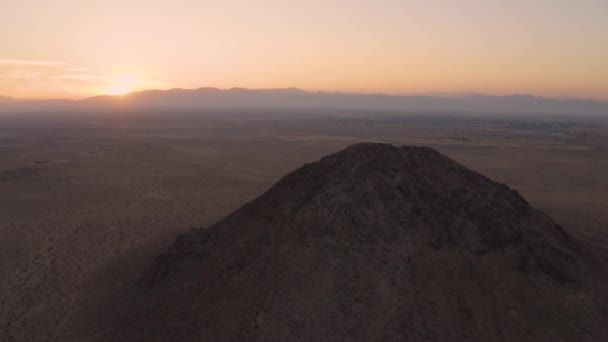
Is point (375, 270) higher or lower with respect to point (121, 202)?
higher

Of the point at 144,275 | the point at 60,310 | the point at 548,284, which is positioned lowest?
the point at 60,310

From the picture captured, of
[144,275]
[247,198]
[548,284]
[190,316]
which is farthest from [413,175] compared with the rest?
[247,198]

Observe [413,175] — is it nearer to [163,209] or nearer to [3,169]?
[163,209]

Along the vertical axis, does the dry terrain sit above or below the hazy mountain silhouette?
below

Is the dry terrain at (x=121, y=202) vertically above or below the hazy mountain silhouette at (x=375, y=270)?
below

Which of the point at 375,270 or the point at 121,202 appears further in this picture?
the point at 121,202

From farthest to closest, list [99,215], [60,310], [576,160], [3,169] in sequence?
[576,160], [3,169], [99,215], [60,310]

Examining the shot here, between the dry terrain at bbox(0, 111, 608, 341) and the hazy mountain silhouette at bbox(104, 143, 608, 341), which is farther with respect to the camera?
the dry terrain at bbox(0, 111, 608, 341)

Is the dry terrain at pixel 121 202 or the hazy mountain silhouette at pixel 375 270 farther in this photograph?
the dry terrain at pixel 121 202
